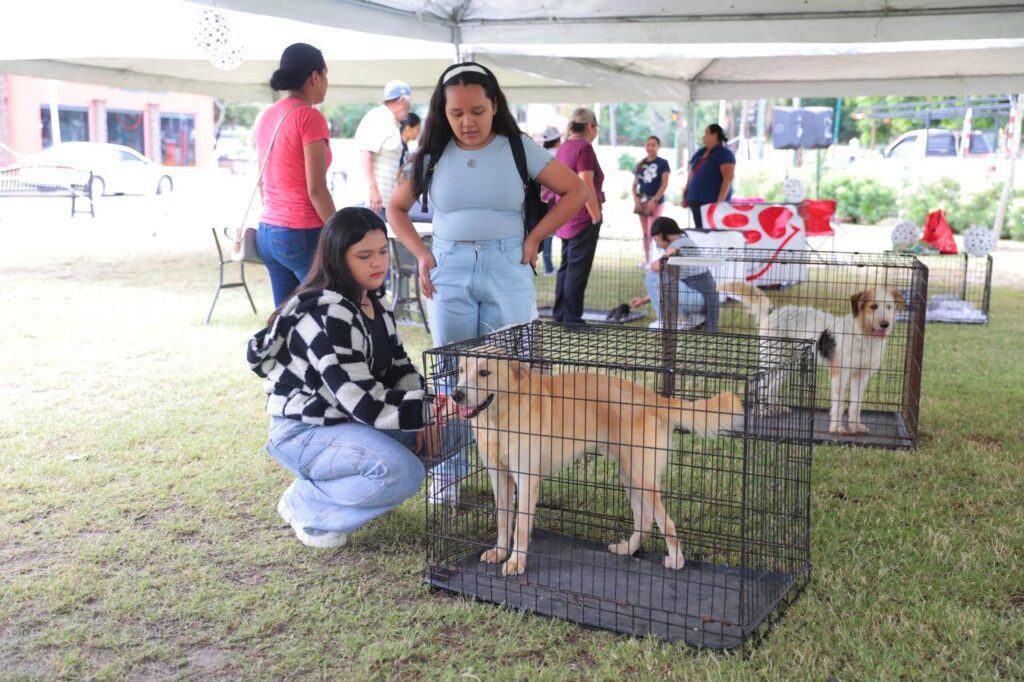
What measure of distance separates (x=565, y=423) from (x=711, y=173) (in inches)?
313

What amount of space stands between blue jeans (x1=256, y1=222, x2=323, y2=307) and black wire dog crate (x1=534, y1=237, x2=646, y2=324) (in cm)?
408

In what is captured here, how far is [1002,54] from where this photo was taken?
949 centimetres

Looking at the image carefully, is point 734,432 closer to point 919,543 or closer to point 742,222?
point 919,543

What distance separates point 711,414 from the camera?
2.93 metres

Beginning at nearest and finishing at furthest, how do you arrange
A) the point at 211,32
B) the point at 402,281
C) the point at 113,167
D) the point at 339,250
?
the point at 339,250, the point at 211,32, the point at 402,281, the point at 113,167

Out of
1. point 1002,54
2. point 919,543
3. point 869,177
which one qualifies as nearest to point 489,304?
point 919,543

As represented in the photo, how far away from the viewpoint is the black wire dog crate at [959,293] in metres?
8.57

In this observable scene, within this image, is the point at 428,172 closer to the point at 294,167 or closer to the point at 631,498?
the point at 294,167

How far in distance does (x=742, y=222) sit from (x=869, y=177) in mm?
12566

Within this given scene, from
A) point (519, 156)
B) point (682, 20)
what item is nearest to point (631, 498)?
point (519, 156)

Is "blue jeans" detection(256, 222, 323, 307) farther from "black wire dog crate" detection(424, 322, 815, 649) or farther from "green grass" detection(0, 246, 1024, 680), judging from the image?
"black wire dog crate" detection(424, 322, 815, 649)

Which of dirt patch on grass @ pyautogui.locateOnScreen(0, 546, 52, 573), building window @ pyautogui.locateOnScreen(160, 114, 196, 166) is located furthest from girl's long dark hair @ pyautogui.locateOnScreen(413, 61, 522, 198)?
building window @ pyautogui.locateOnScreen(160, 114, 196, 166)

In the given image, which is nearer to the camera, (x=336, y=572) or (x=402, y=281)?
(x=336, y=572)

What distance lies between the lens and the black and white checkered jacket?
10.1 feet
